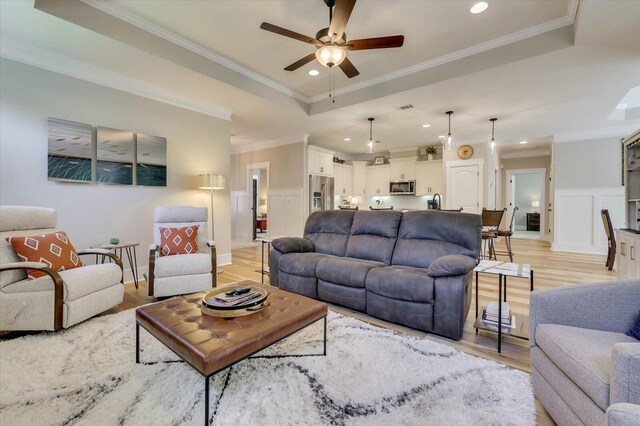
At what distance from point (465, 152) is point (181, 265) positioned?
21.8ft

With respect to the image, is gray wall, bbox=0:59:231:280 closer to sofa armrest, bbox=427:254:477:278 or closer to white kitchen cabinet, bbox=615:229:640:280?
sofa armrest, bbox=427:254:477:278

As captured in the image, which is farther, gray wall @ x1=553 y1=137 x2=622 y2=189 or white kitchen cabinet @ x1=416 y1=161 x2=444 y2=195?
white kitchen cabinet @ x1=416 y1=161 x2=444 y2=195

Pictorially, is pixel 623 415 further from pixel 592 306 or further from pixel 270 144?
pixel 270 144

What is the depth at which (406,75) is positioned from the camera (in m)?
3.92

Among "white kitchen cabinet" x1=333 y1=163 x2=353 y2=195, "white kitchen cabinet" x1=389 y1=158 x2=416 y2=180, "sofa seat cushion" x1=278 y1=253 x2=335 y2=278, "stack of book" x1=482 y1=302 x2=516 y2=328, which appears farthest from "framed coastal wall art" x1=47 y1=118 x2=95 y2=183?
"white kitchen cabinet" x1=389 y1=158 x2=416 y2=180

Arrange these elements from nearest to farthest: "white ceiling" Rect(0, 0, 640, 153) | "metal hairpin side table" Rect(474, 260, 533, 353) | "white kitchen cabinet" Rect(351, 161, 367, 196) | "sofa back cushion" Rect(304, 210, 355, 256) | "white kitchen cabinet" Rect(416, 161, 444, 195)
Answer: "metal hairpin side table" Rect(474, 260, 533, 353) < "white ceiling" Rect(0, 0, 640, 153) < "sofa back cushion" Rect(304, 210, 355, 256) < "white kitchen cabinet" Rect(416, 161, 444, 195) < "white kitchen cabinet" Rect(351, 161, 367, 196)

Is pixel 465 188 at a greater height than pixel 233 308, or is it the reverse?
pixel 465 188

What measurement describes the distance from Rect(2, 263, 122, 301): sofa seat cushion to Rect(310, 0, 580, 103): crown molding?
13.1 ft

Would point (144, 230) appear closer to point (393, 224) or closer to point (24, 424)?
point (24, 424)

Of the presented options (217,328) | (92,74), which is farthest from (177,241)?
(92,74)

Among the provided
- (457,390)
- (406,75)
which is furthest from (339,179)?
(457,390)

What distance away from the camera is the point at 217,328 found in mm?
1486

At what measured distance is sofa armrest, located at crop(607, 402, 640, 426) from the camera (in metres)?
0.69

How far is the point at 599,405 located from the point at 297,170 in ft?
19.9
